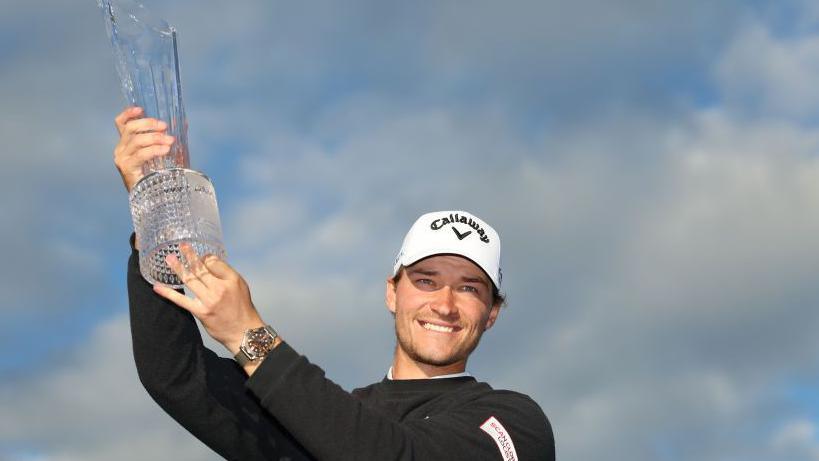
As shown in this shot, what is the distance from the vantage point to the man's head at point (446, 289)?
27.6ft

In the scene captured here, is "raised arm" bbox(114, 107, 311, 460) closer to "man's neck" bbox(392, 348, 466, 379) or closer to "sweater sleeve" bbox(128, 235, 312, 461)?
"sweater sleeve" bbox(128, 235, 312, 461)

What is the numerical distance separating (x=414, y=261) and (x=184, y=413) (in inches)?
95.5

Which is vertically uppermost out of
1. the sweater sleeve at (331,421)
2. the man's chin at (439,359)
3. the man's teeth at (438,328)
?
the man's teeth at (438,328)

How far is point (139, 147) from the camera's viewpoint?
6.35m

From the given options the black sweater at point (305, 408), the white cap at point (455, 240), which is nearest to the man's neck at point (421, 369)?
the black sweater at point (305, 408)

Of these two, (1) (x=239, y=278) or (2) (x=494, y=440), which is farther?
(2) (x=494, y=440)

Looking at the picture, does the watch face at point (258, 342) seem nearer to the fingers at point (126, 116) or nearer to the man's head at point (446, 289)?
the fingers at point (126, 116)

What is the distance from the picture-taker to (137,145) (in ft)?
20.9

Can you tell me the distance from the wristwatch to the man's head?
2.82 meters

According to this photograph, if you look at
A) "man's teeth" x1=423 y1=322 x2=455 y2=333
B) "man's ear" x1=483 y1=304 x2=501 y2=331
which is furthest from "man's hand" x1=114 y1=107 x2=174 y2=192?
"man's ear" x1=483 y1=304 x2=501 y2=331

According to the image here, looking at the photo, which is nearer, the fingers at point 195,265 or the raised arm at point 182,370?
the fingers at point 195,265

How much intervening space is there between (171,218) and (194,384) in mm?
1508

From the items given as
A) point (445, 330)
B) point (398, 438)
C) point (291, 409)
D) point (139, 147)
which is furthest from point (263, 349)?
point (445, 330)

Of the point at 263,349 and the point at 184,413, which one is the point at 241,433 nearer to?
the point at 184,413
